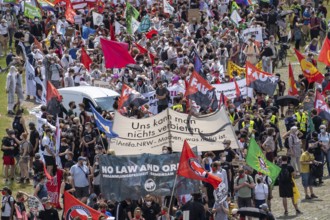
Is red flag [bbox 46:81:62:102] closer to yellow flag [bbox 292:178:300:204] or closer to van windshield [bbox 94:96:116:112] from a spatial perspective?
van windshield [bbox 94:96:116:112]

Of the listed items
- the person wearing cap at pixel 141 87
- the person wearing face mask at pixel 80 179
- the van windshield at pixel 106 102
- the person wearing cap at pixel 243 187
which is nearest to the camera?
the person wearing cap at pixel 243 187

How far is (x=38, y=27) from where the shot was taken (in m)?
52.1

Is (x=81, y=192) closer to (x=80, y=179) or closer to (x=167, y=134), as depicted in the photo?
(x=80, y=179)

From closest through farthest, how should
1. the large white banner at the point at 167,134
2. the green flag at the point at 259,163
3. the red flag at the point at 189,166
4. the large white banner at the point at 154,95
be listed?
the red flag at the point at 189,166, the green flag at the point at 259,163, the large white banner at the point at 167,134, the large white banner at the point at 154,95

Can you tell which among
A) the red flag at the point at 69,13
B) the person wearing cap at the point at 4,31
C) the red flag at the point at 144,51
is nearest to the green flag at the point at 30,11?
the person wearing cap at the point at 4,31

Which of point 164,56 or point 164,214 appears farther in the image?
point 164,56

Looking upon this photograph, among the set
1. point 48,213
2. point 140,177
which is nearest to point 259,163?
point 140,177

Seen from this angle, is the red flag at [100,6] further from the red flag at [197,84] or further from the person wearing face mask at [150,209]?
the person wearing face mask at [150,209]

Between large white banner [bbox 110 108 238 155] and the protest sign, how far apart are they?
80.9 inches

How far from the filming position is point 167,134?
110ft

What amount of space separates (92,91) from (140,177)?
35.9ft

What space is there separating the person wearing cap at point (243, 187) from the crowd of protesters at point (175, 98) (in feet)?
0.07

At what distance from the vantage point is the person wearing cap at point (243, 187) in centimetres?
3312

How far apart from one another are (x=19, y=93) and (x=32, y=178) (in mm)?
7383
